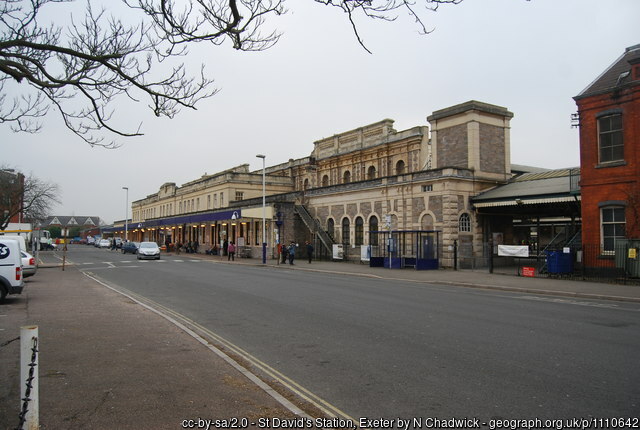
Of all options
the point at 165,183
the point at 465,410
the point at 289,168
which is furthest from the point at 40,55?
the point at 165,183

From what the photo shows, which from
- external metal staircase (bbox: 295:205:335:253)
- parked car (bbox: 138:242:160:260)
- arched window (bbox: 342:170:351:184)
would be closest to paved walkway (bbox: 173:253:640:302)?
external metal staircase (bbox: 295:205:335:253)

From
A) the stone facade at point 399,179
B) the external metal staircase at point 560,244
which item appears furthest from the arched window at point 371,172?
the external metal staircase at point 560,244

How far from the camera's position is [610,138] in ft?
72.6

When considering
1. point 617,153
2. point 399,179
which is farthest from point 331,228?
point 617,153

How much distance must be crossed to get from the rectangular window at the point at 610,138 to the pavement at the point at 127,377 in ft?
69.8

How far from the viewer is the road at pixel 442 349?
17.6 feet

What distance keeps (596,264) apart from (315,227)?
77.4 feet

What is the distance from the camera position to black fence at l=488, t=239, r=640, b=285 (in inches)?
778

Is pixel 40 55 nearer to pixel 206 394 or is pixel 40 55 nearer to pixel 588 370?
pixel 206 394

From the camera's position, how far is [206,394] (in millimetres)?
5406

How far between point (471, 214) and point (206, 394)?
2835cm

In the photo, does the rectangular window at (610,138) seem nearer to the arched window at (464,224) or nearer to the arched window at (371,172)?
the arched window at (464,224)

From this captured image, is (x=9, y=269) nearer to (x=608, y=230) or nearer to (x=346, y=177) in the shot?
(x=608, y=230)

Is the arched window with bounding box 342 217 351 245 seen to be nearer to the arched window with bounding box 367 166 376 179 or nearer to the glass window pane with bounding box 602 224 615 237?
the arched window with bounding box 367 166 376 179
